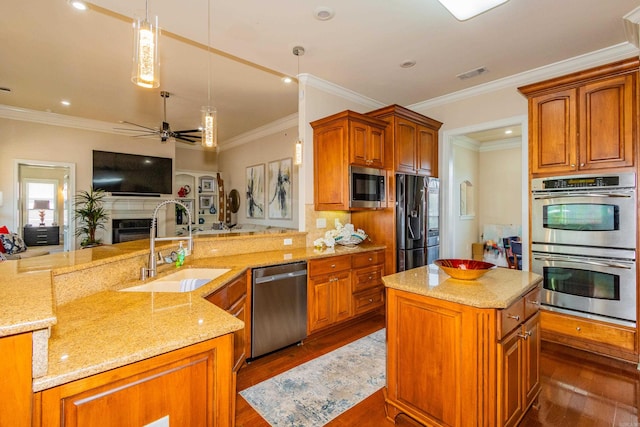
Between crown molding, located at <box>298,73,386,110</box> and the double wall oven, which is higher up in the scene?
crown molding, located at <box>298,73,386,110</box>

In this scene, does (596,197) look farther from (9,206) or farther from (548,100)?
(9,206)

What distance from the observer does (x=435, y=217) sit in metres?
4.10

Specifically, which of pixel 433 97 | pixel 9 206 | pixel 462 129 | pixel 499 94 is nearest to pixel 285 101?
pixel 433 97

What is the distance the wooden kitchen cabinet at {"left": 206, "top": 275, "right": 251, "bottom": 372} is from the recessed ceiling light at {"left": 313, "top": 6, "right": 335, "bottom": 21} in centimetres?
225

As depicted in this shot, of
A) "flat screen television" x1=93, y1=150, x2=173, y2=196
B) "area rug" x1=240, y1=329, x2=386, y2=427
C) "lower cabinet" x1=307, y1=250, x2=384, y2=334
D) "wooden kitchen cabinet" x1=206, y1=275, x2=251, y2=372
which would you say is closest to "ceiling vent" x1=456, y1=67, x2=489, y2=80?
"lower cabinet" x1=307, y1=250, x2=384, y2=334

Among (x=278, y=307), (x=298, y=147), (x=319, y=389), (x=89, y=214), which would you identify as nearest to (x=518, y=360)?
(x=319, y=389)

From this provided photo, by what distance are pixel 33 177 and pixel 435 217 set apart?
8.51m

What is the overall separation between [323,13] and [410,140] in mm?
1982

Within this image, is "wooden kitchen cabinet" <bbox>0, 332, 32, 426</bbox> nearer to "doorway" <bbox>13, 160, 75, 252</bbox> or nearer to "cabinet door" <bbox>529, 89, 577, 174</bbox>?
"cabinet door" <bbox>529, 89, 577, 174</bbox>

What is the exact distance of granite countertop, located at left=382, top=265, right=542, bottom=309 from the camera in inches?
58.2

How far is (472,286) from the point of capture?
169 centimetres

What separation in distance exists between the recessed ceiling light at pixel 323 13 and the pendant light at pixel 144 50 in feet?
4.56

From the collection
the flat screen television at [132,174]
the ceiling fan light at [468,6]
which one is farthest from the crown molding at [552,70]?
the flat screen television at [132,174]

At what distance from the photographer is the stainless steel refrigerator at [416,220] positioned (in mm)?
3680
